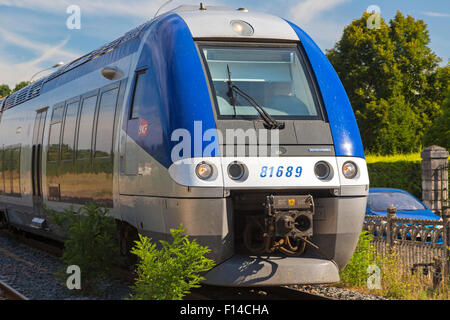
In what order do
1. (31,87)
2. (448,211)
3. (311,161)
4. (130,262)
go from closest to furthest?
(311,161), (130,262), (448,211), (31,87)

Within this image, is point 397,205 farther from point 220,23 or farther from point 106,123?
point 220,23

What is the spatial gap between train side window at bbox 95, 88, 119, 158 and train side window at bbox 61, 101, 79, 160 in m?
1.32

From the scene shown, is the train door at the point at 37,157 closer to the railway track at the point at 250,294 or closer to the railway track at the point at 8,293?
the railway track at the point at 8,293

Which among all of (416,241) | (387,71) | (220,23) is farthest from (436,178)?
(387,71)

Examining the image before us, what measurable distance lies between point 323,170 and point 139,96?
2.39m

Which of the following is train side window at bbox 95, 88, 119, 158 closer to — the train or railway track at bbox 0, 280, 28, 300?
the train

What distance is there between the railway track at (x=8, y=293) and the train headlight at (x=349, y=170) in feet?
14.4

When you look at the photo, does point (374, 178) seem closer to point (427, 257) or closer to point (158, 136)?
point (427, 257)

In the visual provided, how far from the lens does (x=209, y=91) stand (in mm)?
7297

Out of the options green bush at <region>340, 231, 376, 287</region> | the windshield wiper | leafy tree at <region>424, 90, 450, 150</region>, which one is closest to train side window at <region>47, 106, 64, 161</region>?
the windshield wiper

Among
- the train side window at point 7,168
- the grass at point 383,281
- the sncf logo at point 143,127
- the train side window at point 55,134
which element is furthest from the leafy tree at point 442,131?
the sncf logo at point 143,127

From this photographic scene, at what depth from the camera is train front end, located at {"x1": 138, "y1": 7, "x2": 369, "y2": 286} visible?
690 cm

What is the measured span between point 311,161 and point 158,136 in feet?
5.54
